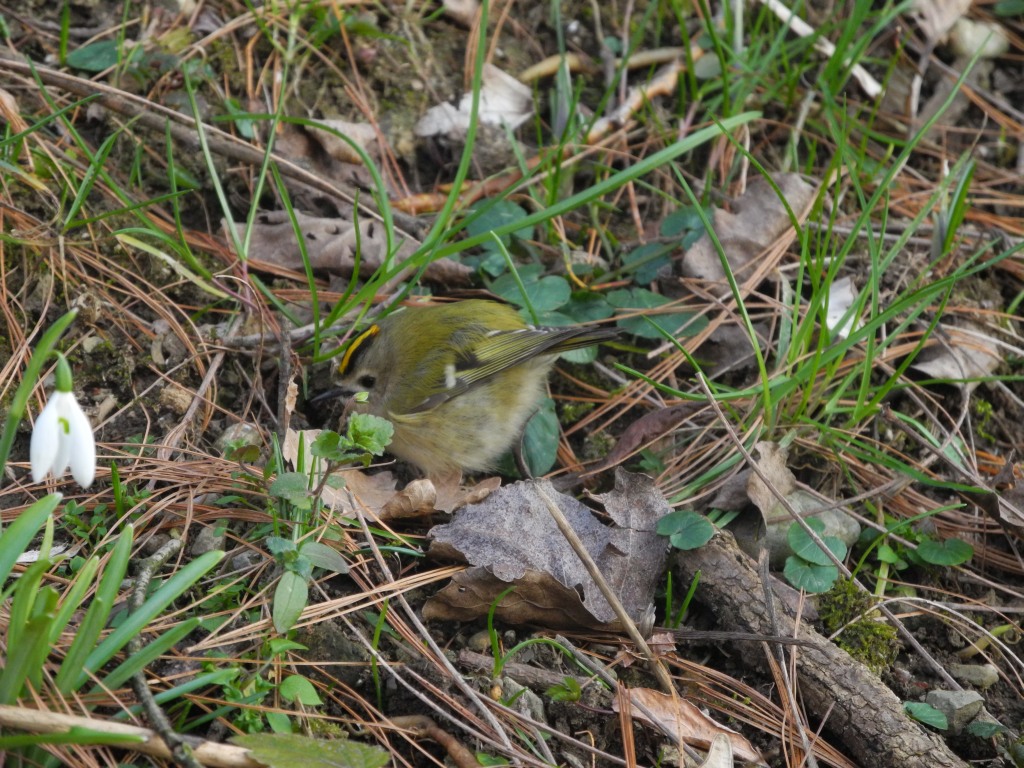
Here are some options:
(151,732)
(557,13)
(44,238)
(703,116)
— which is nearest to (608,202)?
(703,116)

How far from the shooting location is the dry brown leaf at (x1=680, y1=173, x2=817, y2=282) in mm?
4199

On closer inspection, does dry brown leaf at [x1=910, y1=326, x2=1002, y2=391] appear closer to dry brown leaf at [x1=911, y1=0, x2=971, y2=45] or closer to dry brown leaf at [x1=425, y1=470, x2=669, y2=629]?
dry brown leaf at [x1=425, y1=470, x2=669, y2=629]

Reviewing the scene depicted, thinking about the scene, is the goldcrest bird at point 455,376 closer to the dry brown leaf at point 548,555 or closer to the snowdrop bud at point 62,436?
the dry brown leaf at point 548,555

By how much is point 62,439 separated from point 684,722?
1.81 meters

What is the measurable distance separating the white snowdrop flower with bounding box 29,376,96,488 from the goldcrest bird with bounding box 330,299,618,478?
5.57 ft

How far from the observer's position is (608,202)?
4.62 meters

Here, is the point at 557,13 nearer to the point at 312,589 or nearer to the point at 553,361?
the point at 553,361

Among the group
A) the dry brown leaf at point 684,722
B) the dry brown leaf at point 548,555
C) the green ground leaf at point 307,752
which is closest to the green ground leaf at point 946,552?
the dry brown leaf at point 548,555

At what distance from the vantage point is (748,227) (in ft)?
14.3

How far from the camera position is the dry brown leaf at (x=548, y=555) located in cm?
288

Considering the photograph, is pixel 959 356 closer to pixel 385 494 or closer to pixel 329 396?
pixel 385 494

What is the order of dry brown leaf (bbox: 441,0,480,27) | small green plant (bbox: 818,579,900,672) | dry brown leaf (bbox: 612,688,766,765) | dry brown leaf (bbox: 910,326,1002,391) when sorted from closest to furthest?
dry brown leaf (bbox: 612,688,766,765)
small green plant (bbox: 818,579,900,672)
dry brown leaf (bbox: 910,326,1002,391)
dry brown leaf (bbox: 441,0,480,27)

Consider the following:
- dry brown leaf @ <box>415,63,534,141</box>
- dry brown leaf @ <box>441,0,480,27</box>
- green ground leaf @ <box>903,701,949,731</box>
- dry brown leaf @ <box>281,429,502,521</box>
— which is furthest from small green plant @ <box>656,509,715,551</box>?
dry brown leaf @ <box>441,0,480,27</box>

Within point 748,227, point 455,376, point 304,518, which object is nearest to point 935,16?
point 748,227
